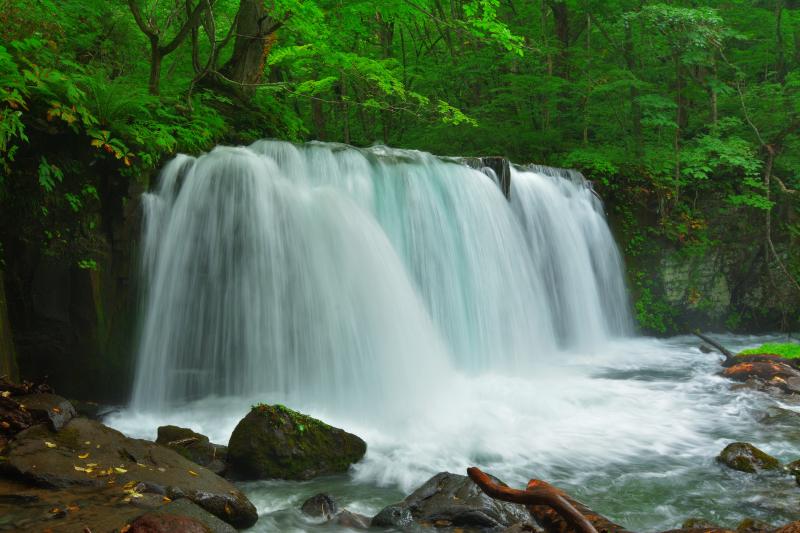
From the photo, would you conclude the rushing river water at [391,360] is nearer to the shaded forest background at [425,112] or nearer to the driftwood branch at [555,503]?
the shaded forest background at [425,112]

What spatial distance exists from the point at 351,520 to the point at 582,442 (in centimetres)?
294

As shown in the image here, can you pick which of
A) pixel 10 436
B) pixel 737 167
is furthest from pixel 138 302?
pixel 737 167

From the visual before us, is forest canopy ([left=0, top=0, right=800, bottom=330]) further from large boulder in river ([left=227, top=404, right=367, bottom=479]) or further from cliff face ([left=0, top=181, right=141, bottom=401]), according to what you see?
large boulder in river ([left=227, top=404, right=367, bottom=479])

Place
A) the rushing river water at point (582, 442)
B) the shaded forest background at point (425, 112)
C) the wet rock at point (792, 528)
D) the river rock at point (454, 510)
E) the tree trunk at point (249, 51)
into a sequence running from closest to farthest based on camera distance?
the wet rock at point (792, 528), the river rock at point (454, 510), the rushing river water at point (582, 442), the shaded forest background at point (425, 112), the tree trunk at point (249, 51)

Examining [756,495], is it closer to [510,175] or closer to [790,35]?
[510,175]

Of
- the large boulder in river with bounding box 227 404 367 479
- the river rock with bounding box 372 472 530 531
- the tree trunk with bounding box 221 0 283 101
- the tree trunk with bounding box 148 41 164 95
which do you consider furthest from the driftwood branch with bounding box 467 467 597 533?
the tree trunk with bounding box 221 0 283 101

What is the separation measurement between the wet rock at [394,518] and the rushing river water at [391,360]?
335mm

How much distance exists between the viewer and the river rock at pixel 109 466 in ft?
11.2

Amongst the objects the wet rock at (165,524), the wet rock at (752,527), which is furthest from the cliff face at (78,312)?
the wet rock at (752,527)

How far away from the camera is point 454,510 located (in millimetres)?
3771

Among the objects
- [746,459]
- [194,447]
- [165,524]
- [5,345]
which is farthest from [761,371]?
[5,345]

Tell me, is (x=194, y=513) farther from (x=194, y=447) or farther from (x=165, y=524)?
(x=194, y=447)

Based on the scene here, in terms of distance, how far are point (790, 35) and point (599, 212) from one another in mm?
7585

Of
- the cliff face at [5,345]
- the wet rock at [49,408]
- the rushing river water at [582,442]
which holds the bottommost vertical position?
the rushing river water at [582,442]
